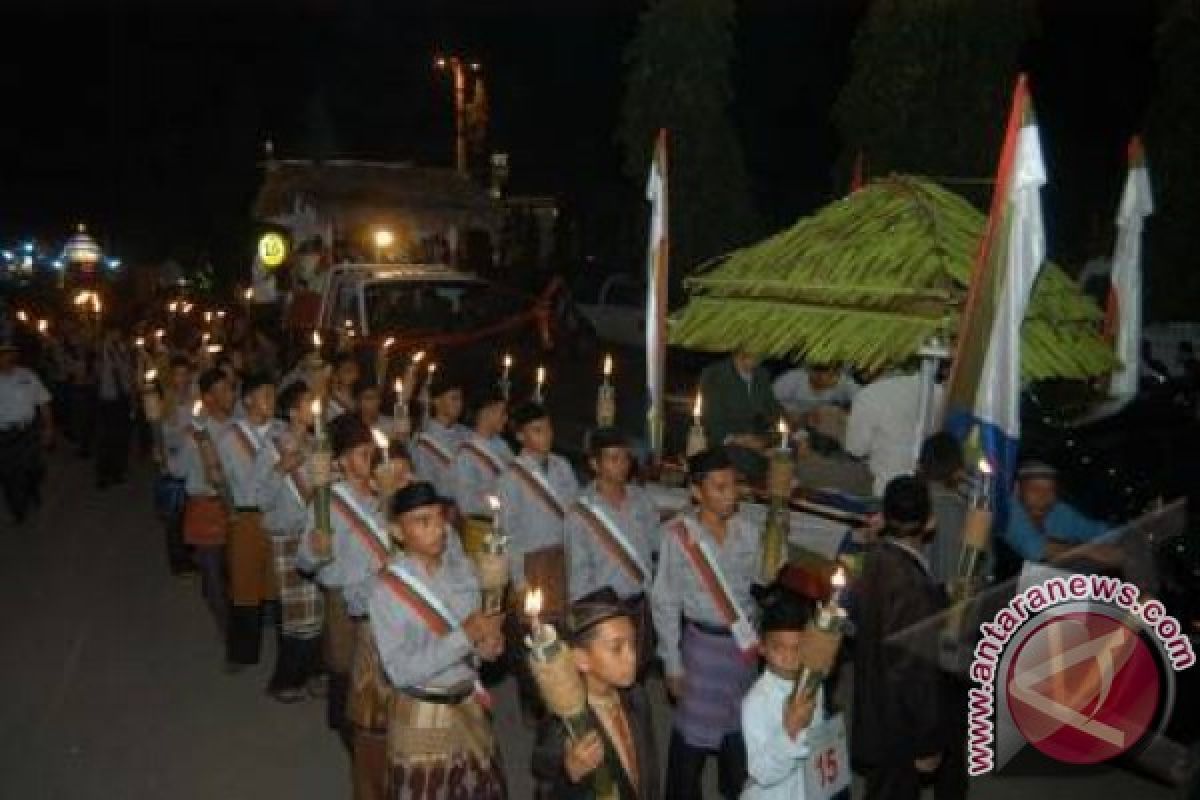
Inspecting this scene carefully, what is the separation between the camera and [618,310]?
25031mm

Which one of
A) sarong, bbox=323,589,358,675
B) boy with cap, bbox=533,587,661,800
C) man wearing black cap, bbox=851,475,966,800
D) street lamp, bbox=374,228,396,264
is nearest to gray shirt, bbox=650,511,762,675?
man wearing black cap, bbox=851,475,966,800

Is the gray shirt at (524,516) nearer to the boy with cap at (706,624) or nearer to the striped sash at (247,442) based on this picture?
the boy with cap at (706,624)

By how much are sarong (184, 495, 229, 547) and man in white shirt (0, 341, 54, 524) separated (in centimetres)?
465

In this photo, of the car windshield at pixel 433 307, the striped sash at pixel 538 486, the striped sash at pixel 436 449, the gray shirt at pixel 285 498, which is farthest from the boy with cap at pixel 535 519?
the car windshield at pixel 433 307

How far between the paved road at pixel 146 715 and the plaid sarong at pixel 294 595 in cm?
58

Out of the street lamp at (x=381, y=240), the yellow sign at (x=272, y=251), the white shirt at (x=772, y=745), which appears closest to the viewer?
the white shirt at (x=772, y=745)

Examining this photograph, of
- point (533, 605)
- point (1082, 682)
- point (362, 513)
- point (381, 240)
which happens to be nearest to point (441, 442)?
point (362, 513)

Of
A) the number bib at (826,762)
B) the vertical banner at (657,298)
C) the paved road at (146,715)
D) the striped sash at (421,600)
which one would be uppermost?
the vertical banner at (657,298)

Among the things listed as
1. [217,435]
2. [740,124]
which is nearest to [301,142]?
[740,124]

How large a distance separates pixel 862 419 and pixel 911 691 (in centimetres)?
257

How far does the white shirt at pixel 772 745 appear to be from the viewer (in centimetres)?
402

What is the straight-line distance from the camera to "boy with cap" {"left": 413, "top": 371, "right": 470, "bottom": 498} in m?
8.45

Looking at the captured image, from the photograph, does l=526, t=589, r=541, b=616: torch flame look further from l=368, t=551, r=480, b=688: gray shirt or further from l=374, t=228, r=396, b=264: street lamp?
l=374, t=228, r=396, b=264: street lamp

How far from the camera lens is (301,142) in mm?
35625
